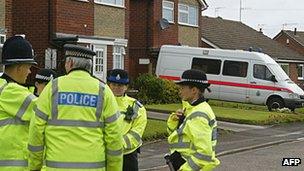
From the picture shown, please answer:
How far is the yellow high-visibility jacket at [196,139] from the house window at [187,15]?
30024 mm

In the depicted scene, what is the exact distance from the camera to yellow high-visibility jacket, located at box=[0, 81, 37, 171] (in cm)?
480

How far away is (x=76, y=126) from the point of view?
4.47 meters

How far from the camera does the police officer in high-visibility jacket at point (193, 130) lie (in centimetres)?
504


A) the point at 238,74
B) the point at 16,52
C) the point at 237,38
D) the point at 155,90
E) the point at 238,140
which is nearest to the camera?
the point at 16,52

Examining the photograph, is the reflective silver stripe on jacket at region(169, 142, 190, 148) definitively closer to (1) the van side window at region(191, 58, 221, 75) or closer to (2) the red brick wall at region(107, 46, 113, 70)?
(2) the red brick wall at region(107, 46, 113, 70)

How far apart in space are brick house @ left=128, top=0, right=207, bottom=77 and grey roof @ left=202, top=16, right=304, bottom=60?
1053cm

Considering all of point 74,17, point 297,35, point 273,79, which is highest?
point 297,35

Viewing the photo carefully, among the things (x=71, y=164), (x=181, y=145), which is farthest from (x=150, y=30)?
(x=71, y=164)

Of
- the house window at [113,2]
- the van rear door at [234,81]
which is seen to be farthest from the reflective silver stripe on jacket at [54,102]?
the van rear door at [234,81]

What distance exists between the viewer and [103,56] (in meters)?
26.4

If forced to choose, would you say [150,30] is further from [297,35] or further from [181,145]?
[297,35]

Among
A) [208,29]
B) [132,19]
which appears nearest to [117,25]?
[132,19]

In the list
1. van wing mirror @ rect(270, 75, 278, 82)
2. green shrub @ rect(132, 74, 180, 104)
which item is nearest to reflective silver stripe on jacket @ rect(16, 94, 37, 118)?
green shrub @ rect(132, 74, 180, 104)

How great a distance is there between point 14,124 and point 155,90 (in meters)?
22.7
